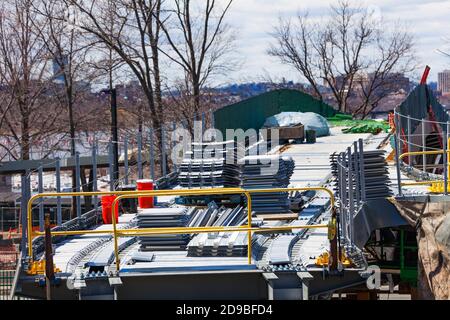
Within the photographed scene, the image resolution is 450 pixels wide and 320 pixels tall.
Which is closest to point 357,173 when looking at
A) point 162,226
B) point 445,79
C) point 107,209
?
point 162,226

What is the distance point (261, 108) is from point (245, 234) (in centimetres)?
2592

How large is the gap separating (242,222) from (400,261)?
5096 millimetres

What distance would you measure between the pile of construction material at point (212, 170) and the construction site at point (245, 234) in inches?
1.1

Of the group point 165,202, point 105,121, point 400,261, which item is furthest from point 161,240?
point 105,121

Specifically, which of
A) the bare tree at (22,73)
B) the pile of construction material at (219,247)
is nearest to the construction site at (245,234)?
the pile of construction material at (219,247)

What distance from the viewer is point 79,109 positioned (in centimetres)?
4847

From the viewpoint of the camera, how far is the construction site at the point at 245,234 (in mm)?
12625

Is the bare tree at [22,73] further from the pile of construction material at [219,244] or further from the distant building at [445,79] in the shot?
the distant building at [445,79]

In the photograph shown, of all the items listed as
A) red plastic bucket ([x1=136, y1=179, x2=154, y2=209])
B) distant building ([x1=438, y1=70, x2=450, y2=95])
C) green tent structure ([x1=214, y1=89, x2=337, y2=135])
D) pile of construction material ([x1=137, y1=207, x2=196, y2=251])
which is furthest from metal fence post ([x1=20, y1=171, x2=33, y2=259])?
distant building ([x1=438, y1=70, x2=450, y2=95])

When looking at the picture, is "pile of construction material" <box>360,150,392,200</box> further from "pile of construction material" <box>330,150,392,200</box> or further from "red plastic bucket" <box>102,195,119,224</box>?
"red plastic bucket" <box>102,195,119,224</box>

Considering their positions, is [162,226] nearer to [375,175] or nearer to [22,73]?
[375,175]

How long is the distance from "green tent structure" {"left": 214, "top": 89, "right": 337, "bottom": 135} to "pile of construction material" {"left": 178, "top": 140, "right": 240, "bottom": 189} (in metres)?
9.60

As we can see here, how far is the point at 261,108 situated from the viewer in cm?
4003

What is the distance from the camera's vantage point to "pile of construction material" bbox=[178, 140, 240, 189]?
1969 cm
